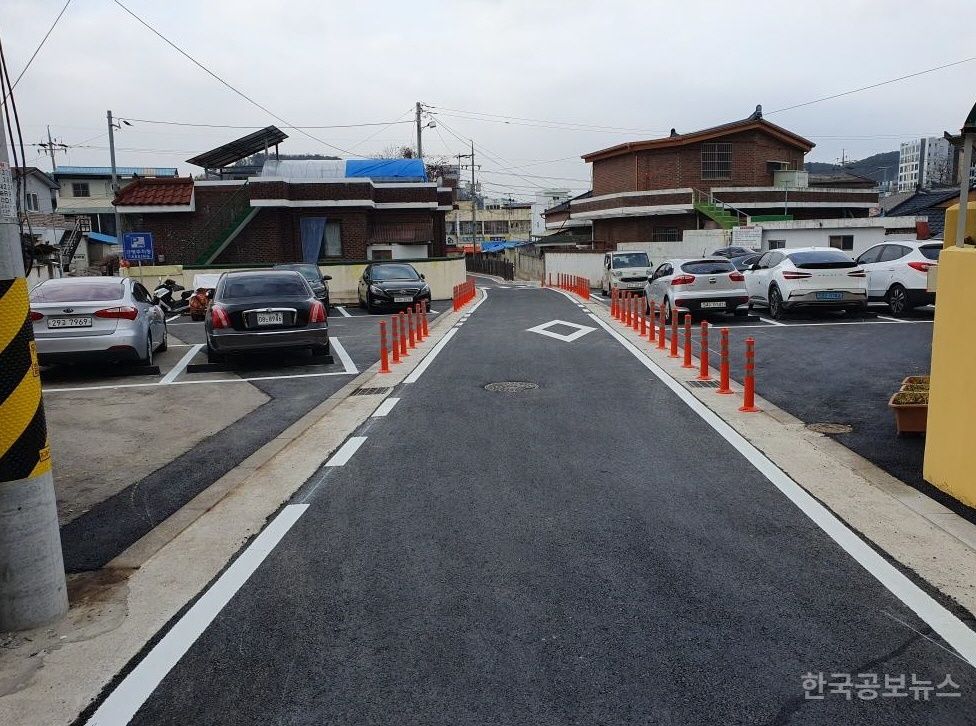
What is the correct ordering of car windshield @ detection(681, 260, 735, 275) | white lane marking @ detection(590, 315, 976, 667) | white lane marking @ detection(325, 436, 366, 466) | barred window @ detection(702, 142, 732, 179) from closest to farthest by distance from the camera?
white lane marking @ detection(590, 315, 976, 667), white lane marking @ detection(325, 436, 366, 466), car windshield @ detection(681, 260, 735, 275), barred window @ detection(702, 142, 732, 179)

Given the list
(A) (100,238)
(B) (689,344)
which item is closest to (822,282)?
(B) (689,344)

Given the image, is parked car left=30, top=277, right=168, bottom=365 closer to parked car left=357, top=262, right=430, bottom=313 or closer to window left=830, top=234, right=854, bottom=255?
parked car left=357, top=262, right=430, bottom=313

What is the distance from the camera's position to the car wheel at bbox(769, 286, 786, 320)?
61.1 ft

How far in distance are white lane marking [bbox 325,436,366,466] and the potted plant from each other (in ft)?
16.9

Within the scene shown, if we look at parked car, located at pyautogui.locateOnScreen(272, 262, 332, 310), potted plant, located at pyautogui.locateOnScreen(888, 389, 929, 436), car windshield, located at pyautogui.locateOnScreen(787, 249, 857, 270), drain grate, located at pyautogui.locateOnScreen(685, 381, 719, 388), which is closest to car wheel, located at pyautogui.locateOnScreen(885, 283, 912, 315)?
car windshield, located at pyautogui.locateOnScreen(787, 249, 857, 270)

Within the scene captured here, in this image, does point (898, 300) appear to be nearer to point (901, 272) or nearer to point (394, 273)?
point (901, 272)

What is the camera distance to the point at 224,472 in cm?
693

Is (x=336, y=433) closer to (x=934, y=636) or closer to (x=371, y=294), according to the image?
(x=934, y=636)

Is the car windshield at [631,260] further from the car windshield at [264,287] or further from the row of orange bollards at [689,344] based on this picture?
the car windshield at [264,287]

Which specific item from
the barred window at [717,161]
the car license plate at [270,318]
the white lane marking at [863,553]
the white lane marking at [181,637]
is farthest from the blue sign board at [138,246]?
the barred window at [717,161]

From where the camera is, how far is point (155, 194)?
37.6 metres

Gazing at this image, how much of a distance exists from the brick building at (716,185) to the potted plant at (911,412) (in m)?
38.3

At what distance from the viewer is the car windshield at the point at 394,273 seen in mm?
26305

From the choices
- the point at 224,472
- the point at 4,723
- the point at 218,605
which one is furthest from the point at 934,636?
the point at 224,472
